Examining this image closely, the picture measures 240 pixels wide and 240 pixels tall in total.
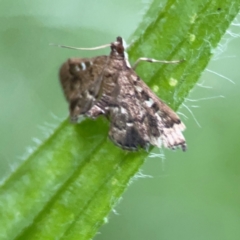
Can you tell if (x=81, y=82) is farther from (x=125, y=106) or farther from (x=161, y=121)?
(x=161, y=121)

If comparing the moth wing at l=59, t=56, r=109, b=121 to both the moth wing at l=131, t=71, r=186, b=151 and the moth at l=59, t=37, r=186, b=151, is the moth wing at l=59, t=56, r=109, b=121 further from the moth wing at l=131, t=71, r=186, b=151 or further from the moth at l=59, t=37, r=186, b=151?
the moth wing at l=131, t=71, r=186, b=151

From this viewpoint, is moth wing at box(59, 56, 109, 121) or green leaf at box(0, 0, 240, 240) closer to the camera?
green leaf at box(0, 0, 240, 240)

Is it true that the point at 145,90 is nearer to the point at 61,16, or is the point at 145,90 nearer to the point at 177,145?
the point at 177,145

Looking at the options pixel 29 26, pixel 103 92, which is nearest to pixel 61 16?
pixel 29 26

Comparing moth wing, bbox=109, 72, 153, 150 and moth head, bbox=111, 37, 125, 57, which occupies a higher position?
moth head, bbox=111, 37, 125, 57

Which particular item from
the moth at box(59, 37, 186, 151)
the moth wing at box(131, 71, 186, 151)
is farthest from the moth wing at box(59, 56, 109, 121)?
the moth wing at box(131, 71, 186, 151)
